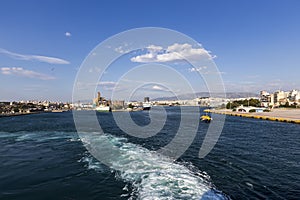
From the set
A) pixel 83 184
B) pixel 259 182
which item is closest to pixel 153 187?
pixel 83 184

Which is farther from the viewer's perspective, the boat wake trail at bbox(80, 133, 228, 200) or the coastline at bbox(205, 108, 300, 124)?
the coastline at bbox(205, 108, 300, 124)

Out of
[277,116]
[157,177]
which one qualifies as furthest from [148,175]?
[277,116]

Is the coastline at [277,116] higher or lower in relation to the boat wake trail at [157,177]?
higher

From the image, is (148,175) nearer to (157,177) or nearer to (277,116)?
(157,177)

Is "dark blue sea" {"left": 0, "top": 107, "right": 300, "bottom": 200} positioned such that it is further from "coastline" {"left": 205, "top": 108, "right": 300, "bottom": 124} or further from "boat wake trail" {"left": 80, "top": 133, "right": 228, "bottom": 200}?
"coastline" {"left": 205, "top": 108, "right": 300, "bottom": 124}

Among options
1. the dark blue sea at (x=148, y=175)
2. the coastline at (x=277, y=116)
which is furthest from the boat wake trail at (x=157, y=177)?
the coastline at (x=277, y=116)

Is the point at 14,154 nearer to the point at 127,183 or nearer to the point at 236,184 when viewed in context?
the point at 127,183

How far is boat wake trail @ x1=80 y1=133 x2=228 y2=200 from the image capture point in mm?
7259

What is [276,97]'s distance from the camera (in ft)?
443

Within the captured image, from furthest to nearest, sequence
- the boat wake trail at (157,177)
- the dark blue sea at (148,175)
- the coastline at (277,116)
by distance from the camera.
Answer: the coastline at (277,116)
the dark blue sea at (148,175)
the boat wake trail at (157,177)

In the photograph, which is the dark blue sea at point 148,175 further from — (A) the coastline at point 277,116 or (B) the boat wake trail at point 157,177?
(A) the coastline at point 277,116

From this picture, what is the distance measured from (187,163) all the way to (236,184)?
334 cm

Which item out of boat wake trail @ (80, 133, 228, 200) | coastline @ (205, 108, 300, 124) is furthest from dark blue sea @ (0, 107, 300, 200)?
coastline @ (205, 108, 300, 124)

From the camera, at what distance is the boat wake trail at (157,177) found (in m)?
7.26
